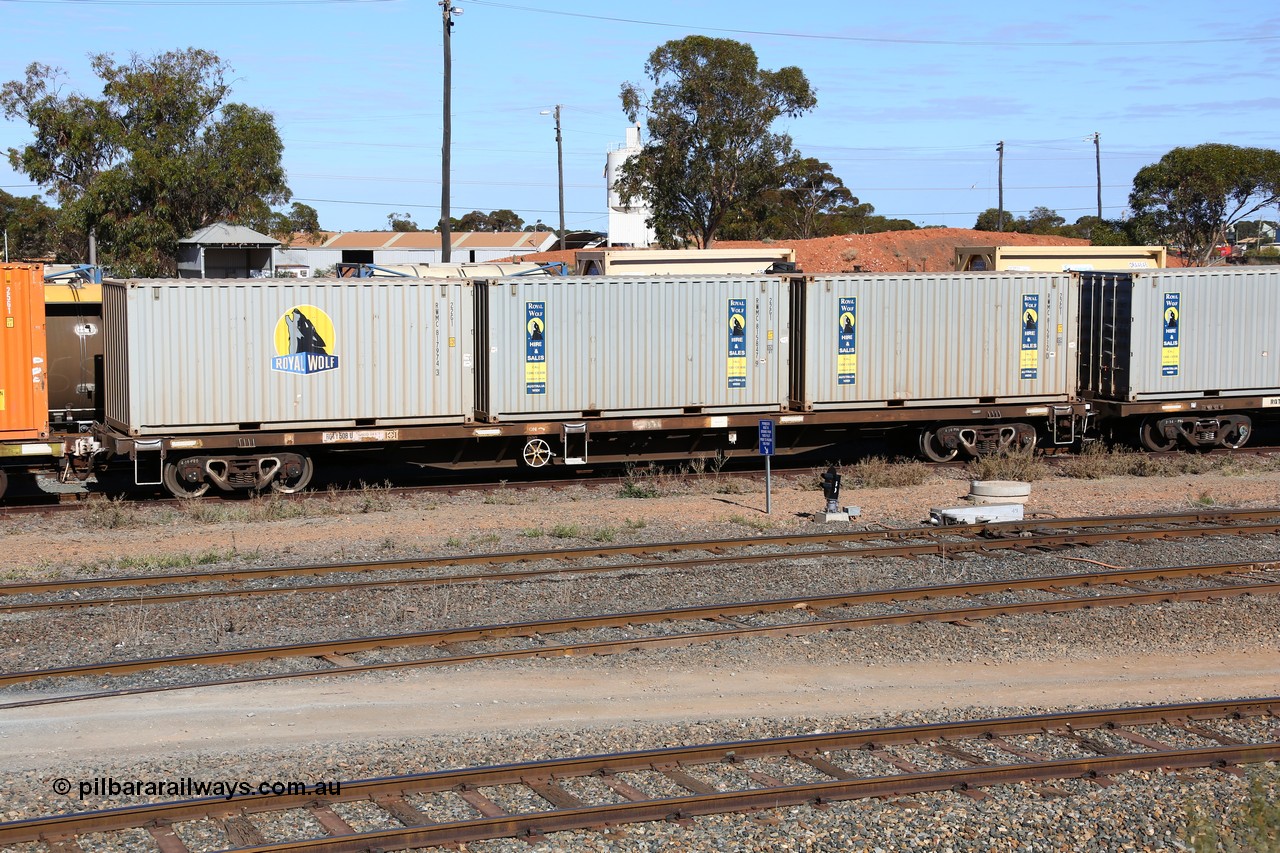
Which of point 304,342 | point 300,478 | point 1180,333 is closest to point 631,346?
point 304,342

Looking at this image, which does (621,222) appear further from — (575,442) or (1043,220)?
(575,442)

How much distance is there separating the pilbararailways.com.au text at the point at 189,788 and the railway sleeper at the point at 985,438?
15.2 meters

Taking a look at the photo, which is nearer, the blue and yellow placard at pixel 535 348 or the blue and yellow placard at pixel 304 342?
the blue and yellow placard at pixel 304 342

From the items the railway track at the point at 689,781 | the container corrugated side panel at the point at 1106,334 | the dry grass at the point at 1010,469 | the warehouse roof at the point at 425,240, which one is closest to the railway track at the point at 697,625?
the railway track at the point at 689,781

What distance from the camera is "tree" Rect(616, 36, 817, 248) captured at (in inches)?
1645

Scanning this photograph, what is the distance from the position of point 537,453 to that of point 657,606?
7.54 metres

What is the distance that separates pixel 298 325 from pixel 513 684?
935 cm

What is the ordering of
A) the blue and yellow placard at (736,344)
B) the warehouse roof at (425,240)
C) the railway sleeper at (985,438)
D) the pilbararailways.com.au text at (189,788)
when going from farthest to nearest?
the warehouse roof at (425,240) → the railway sleeper at (985,438) → the blue and yellow placard at (736,344) → the pilbararailways.com.au text at (189,788)

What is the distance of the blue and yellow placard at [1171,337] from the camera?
21.0m

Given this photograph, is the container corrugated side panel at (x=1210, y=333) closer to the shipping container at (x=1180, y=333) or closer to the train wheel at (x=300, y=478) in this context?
the shipping container at (x=1180, y=333)

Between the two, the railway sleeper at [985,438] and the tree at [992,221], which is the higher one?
the tree at [992,221]

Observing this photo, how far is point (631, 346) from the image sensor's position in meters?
18.7

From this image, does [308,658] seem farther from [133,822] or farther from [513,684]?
[133,822]

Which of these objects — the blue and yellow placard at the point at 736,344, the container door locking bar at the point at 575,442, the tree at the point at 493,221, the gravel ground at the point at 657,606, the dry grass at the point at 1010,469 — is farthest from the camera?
the tree at the point at 493,221
